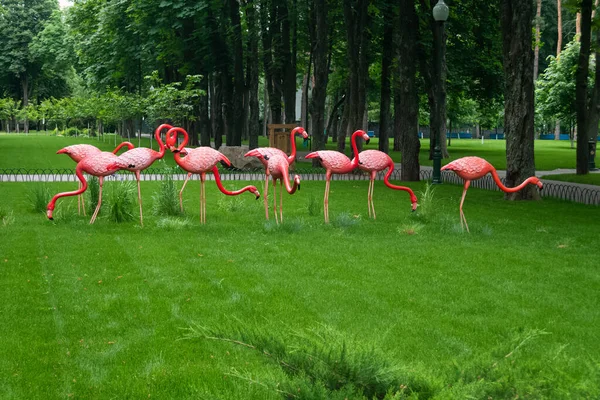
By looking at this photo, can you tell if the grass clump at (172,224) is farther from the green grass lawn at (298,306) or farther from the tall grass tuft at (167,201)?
the tall grass tuft at (167,201)

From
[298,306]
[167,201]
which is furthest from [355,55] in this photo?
[298,306]

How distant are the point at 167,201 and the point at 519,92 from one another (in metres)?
8.89

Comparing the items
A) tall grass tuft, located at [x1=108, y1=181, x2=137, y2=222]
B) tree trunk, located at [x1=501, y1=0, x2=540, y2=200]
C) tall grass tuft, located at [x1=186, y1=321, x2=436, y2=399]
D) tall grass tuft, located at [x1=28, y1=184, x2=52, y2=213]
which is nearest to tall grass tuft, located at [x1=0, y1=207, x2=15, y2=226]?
tall grass tuft, located at [x1=28, y1=184, x2=52, y2=213]

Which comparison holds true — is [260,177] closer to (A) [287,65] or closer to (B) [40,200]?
(A) [287,65]

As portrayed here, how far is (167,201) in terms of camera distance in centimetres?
1387

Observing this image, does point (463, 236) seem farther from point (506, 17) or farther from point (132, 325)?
point (506, 17)

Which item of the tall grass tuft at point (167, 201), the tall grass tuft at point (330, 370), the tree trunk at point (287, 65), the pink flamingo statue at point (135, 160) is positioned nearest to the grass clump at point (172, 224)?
the pink flamingo statue at point (135, 160)

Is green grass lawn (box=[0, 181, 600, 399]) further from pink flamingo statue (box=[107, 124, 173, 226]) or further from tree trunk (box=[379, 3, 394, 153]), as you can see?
tree trunk (box=[379, 3, 394, 153])

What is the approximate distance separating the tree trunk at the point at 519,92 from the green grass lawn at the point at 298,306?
292cm

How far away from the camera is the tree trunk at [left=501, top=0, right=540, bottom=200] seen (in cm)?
1644

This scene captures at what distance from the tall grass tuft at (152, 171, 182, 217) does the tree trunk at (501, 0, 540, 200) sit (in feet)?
27.2

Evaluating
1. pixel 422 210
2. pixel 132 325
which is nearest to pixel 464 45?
pixel 422 210

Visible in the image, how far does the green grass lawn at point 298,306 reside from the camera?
323 centimetres

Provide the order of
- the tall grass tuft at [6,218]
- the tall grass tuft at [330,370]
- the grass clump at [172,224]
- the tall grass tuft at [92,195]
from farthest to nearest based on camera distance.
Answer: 1. the tall grass tuft at [92,195]
2. the tall grass tuft at [6,218]
3. the grass clump at [172,224]
4. the tall grass tuft at [330,370]
